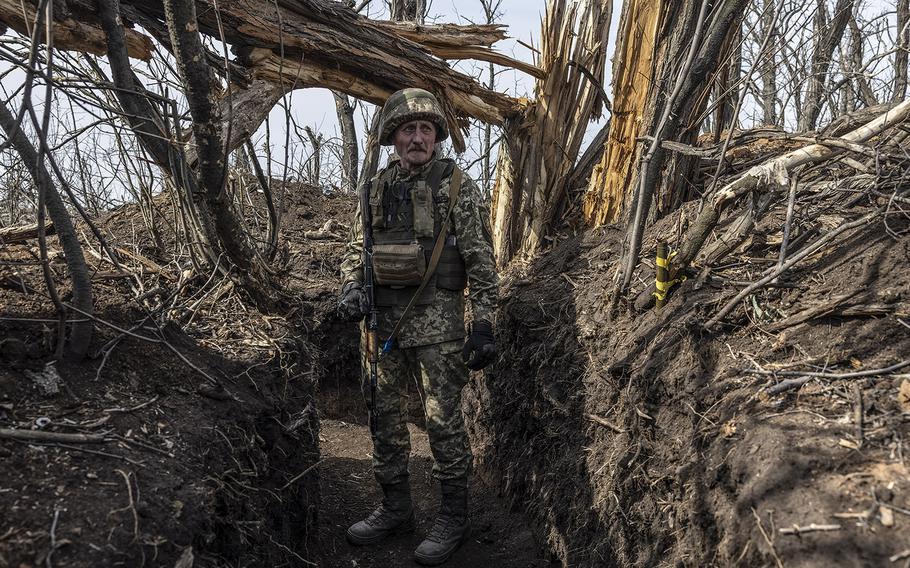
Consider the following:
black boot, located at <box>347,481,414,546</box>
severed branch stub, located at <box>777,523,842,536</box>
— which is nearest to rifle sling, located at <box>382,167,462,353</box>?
black boot, located at <box>347,481,414,546</box>

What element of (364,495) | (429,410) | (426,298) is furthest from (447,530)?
(426,298)

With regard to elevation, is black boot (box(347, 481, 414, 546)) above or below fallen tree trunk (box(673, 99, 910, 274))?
below

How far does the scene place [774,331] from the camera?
3.09 m

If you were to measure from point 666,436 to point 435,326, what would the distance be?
1605 mm

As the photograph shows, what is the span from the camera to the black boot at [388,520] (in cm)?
426

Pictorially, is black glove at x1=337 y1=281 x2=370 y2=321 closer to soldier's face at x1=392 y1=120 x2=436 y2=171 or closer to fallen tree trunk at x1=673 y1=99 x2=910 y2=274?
soldier's face at x1=392 y1=120 x2=436 y2=171

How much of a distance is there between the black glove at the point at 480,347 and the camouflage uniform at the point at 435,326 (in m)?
0.08

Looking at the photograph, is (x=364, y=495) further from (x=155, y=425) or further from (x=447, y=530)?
(x=155, y=425)

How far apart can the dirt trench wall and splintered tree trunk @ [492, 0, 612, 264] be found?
3.03 feet

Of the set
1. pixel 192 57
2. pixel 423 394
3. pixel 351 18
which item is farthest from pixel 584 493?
pixel 351 18

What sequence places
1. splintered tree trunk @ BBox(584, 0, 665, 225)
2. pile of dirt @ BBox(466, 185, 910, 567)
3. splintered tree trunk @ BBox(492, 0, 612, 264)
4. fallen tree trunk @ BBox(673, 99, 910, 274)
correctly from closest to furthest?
1. pile of dirt @ BBox(466, 185, 910, 567)
2. fallen tree trunk @ BBox(673, 99, 910, 274)
3. splintered tree trunk @ BBox(584, 0, 665, 225)
4. splintered tree trunk @ BBox(492, 0, 612, 264)

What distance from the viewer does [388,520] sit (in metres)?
4.34

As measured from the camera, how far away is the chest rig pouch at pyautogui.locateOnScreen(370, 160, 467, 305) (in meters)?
4.10

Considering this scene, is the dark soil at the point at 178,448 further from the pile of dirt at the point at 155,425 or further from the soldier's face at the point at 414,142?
the soldier's face at the point at 414,142
